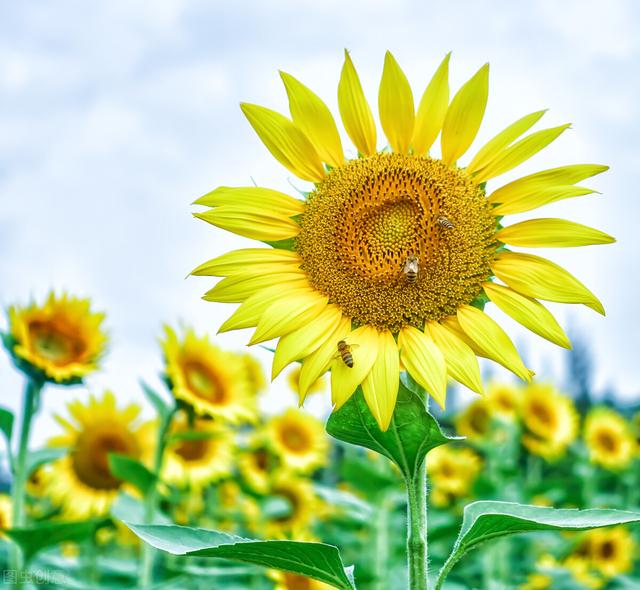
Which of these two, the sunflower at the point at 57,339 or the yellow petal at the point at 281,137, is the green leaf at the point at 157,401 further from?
the yellow petal at the point at 281,137

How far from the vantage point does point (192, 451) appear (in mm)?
5031

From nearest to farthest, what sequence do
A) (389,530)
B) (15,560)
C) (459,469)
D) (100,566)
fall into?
(15,560) < (100,566) < (389,530) < (459,469)

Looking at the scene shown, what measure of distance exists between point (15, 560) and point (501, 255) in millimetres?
2569

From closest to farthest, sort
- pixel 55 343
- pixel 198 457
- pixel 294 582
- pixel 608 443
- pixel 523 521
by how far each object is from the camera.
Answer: pixel 523 521
pixel 294 582
pixel 55 343
pixel 198 457
pixel 608 443

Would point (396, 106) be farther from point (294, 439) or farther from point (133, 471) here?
point (294, 439)

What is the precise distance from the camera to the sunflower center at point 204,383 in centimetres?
408

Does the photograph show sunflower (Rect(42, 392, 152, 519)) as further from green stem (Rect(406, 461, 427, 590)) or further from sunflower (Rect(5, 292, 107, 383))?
green stem (Rect(406, 461, 427, 590))

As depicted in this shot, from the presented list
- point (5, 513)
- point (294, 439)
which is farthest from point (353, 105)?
point (294, 439)

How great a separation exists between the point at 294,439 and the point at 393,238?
4.50 m

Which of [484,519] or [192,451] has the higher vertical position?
[192,451]

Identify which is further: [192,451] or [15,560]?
[192,451]

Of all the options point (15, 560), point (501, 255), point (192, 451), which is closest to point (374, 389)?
point (501, 255)

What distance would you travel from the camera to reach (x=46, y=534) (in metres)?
3.17

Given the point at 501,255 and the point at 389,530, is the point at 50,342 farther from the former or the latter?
the point at 389,530
